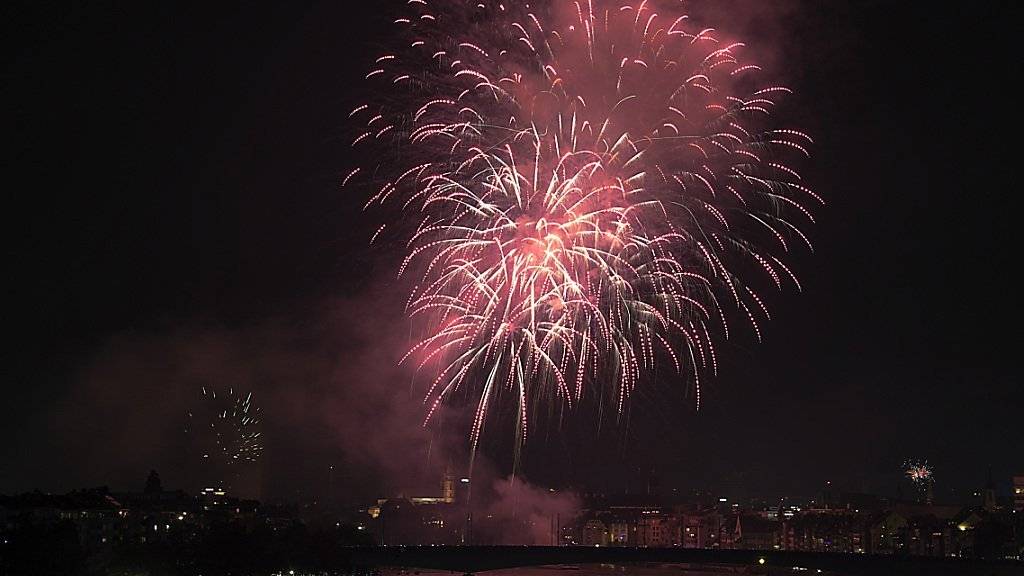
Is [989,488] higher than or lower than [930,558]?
higher

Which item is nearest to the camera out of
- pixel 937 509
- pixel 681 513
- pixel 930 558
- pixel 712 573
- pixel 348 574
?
pixel 348 574

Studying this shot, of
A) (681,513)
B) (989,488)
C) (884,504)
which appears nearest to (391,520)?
(681,513)

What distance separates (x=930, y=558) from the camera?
313ft

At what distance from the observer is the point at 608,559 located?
3863 inches

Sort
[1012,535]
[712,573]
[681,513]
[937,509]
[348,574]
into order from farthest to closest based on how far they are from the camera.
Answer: [681,513], [937,509], [1012,535], [712,573], [348,574]

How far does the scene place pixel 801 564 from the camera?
98375 mm

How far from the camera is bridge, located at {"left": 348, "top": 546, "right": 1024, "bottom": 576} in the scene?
91375mm

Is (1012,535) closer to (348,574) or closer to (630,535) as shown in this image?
(630,535)

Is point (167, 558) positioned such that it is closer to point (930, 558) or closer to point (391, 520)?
point (930, 558)

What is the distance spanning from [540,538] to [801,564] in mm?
61337

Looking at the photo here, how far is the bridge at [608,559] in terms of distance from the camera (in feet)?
300

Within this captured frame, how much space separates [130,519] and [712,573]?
56932 millimetres

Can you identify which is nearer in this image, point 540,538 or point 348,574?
point 348,574

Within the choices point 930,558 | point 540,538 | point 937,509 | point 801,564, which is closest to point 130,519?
point 801,564
